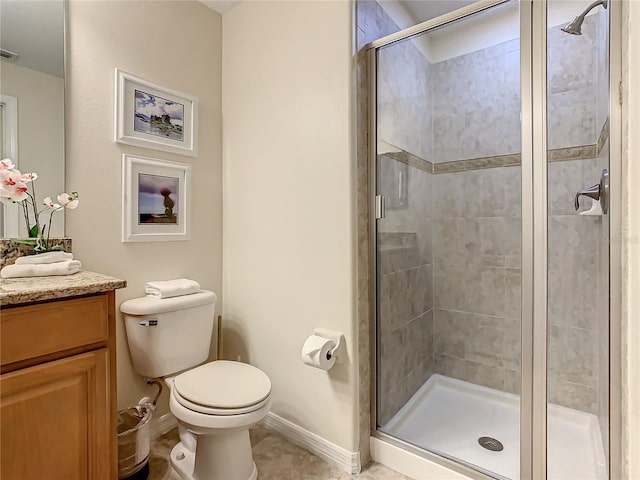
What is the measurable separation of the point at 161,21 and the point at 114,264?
4.11 ft

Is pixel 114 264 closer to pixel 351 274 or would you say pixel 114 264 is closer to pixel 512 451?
pixel 351 274

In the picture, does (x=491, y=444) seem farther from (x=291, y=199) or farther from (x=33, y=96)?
(x=33, y=96)

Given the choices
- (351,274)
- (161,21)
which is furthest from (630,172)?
(161,21)

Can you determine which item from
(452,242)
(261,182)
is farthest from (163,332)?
(452,242)

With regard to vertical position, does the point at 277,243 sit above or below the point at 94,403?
above

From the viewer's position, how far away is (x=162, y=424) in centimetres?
181

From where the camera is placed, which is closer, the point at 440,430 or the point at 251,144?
the point at 440,430

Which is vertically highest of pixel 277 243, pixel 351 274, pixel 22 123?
pixel 22 123

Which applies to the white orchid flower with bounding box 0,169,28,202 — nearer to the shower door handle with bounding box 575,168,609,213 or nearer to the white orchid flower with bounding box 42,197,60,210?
the white orchid flower with bounding box 42,197,60,210

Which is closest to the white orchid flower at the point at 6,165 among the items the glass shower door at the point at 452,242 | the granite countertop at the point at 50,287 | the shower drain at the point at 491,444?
the granite countertop at the point at 50,287

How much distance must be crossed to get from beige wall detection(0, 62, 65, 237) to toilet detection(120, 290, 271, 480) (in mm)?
553

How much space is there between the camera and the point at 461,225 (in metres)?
2.20

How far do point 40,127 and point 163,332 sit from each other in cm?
99

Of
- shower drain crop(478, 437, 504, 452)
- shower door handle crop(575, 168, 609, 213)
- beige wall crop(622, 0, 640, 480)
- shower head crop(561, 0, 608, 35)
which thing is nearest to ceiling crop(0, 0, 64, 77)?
beige wall crop(622, 0, 640, 480)
